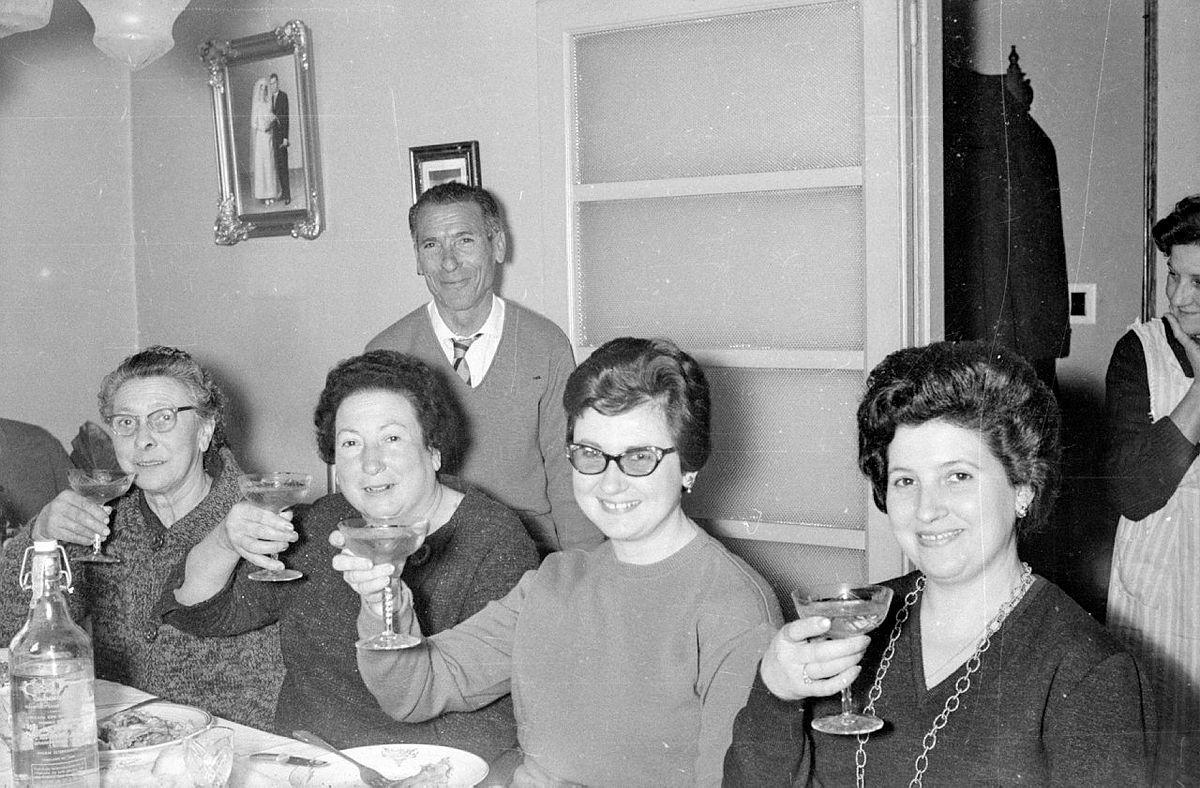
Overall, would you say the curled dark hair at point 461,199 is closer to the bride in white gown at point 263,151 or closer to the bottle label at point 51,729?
the bride in white gown at point 263,151

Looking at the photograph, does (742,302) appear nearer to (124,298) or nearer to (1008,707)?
(1008,707)

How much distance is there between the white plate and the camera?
3.95 ft

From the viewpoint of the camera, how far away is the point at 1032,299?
2848 millimetres

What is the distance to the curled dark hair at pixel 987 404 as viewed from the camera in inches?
46.5

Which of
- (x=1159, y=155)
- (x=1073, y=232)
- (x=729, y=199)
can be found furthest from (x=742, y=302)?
(x=1073, y=232)

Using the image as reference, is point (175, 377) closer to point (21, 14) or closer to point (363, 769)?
point (21, 14)

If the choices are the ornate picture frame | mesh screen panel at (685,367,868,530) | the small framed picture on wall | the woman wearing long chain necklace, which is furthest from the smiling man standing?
the woman wearing long chain necklace

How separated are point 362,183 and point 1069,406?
1.93 meters

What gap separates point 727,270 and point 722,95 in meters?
0.36

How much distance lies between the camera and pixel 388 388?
167 cm

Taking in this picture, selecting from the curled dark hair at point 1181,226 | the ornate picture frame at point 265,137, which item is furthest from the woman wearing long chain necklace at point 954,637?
the ornate picture frame at point 265,137

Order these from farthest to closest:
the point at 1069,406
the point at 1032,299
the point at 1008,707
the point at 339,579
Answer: the point at 1069,406
the point at 1032,299
the point at 339,579
the point at 1008,707

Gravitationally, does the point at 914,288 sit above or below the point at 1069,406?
above

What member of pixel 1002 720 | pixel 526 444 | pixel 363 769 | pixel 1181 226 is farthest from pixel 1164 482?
pixel 363 769
